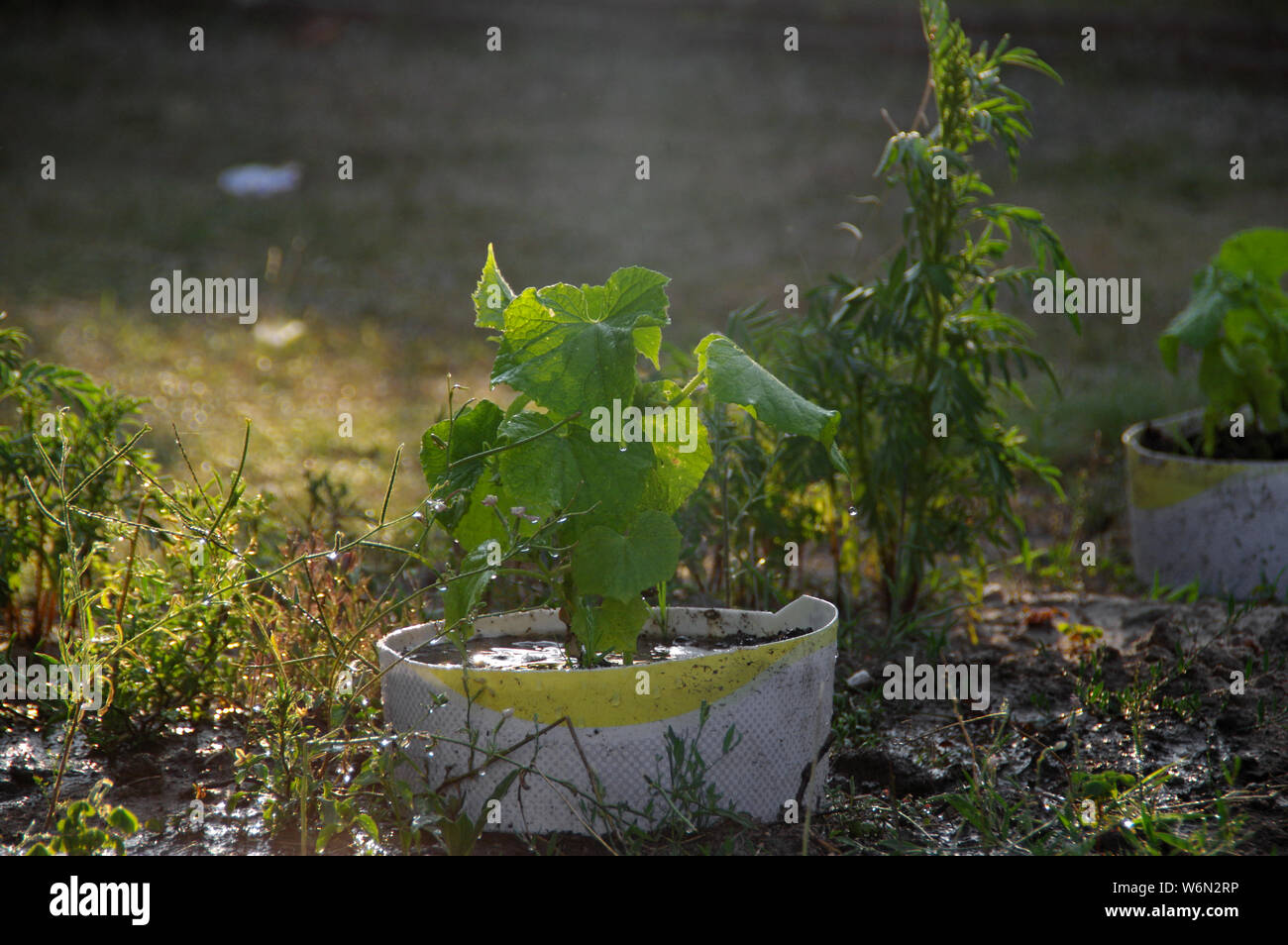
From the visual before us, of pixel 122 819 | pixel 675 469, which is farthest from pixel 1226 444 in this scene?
pixel 122 819

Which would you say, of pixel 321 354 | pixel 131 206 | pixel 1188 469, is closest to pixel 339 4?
pixel 131 206

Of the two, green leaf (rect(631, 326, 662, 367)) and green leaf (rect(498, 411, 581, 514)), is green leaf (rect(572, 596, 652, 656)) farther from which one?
green leaf (rect(631, 326, 662, 367))

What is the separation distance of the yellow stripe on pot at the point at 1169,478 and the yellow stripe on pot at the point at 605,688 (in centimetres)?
157

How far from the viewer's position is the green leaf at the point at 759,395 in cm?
138

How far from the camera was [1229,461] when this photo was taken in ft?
8.74

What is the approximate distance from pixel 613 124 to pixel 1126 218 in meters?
3.49

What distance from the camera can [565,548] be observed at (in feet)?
4.61

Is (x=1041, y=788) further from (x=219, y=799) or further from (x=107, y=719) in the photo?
(x=107, y=719)
